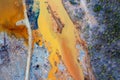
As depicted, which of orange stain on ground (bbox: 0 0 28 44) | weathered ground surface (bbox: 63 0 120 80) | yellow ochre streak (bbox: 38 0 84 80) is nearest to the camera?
weathered ground surface (bbox: 63 0 120 80)

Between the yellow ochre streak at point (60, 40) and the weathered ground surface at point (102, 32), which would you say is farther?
the yellow ochre streak at point (60, 40)

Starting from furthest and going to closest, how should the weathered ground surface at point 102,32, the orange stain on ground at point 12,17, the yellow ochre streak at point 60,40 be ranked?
the orange stain on ground at point 12,17 → the yellow ochre streak at point 60,40 → the weathered ground surface at point 102,32

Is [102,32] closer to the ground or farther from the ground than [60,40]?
farther from the ground

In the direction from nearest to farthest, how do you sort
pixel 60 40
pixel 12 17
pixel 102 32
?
1. pixel 102 32
2. pixel 60 40
3. pixel 12 17

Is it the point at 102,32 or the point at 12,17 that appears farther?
the point at 12,17

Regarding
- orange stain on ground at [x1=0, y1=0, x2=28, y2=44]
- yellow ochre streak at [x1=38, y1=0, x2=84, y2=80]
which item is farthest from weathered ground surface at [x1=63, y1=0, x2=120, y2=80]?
orange stain on ground at [x1=0, y1=0, x2=28, y2=44]

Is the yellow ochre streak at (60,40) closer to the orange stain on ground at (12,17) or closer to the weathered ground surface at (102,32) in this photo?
the weathered ground surface at (102,32)

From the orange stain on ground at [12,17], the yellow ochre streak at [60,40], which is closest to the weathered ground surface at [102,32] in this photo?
the yellow ochre streak at [60,40]

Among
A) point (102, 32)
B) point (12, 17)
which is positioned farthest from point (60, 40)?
point (12, 17)

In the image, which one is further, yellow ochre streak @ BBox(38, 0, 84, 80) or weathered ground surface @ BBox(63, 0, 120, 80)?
yellow ochre streak @ BBox(38, 0, 84, 80)

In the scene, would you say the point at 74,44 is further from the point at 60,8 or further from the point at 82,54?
the point at 60,8

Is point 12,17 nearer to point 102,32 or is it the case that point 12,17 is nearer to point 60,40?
point 60,40

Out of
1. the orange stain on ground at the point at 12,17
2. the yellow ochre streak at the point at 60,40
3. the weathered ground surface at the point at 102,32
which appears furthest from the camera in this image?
the orange stain on ground at the point at 12,17

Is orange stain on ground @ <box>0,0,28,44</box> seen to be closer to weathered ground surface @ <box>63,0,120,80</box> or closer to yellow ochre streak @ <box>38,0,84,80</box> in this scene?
yellow ochre streak @ <box>38,0,84,80</box>
